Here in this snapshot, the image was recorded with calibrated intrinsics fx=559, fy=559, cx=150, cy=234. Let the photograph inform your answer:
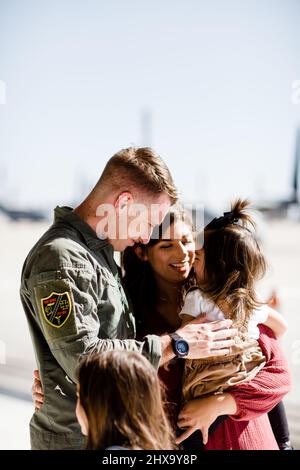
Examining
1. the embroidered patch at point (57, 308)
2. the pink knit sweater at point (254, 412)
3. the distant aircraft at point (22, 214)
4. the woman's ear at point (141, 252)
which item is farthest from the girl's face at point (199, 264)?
the distant aircraft at point (22, 214)

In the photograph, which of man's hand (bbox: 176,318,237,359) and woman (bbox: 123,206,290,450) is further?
woman (bbox: 123,206,290,450)

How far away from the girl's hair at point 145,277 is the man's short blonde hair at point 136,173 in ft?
0.66

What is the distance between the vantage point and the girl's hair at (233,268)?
67.7 inches

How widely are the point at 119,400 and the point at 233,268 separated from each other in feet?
2.15

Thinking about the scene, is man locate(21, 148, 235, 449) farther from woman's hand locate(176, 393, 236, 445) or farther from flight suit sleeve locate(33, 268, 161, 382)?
woman's hand locate(176, 393, 236, 445)

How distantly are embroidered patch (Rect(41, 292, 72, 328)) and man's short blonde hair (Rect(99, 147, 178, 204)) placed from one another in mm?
388

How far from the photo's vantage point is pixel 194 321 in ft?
5.51

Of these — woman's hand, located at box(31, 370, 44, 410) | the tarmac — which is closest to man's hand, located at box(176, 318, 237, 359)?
the tarmac

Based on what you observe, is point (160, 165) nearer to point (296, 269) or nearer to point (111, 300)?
point (111, 300)

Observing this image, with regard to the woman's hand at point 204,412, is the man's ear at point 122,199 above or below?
above

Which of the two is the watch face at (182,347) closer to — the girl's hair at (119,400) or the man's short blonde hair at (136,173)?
the girl's hair at (119,400)

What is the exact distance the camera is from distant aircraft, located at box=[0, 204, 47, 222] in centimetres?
2277
